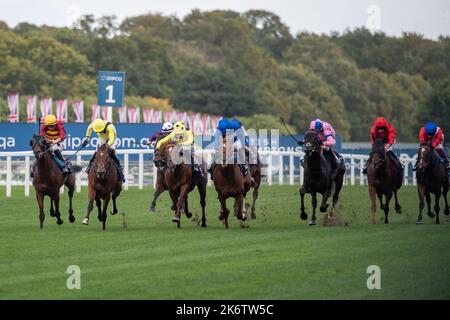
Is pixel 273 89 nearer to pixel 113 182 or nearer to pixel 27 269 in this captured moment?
pixel 113 182

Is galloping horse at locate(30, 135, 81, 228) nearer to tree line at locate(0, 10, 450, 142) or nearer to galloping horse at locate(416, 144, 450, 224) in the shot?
galloping horse at locate(416, 144, 450, 224)

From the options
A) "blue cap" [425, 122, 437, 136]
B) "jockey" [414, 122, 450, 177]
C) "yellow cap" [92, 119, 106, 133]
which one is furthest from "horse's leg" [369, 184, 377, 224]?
"yellow cap" [92, 119, 106, 133]

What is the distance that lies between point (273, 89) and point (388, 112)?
37.5 feet

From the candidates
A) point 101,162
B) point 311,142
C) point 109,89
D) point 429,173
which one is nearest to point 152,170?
point 109,89

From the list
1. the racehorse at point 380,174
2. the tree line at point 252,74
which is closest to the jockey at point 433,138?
the racehorse at point 380,174

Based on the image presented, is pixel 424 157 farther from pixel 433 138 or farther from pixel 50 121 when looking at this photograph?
pixel 50 121

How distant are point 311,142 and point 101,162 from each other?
137 inches

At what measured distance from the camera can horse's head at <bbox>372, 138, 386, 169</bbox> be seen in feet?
75.7

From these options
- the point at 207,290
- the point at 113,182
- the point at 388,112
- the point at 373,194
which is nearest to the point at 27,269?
the point at 207,290

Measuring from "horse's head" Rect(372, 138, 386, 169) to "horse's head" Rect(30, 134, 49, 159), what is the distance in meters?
5.59

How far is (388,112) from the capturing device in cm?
9531

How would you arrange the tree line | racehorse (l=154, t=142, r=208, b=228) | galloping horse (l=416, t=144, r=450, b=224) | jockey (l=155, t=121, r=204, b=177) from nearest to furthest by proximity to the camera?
racehorse (l=154, t=142, r=208, b=228), jockey (l=155, t=121, r=204, b=177), galloping horse (l=416, t=144, r=450, b=224), the tree line

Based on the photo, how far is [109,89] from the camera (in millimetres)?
33938

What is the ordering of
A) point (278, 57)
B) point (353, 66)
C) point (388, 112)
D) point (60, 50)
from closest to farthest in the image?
point (60, 50), point (388, 112), point (353, 66), point (278, 57)
